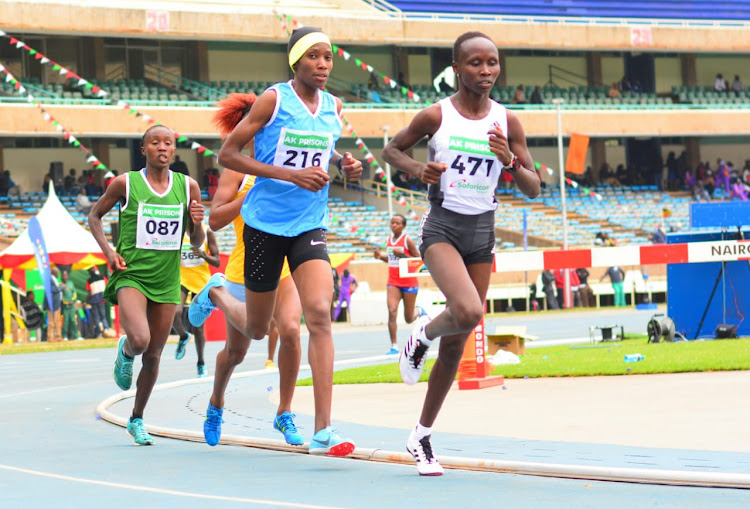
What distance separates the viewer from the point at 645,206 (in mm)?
52375

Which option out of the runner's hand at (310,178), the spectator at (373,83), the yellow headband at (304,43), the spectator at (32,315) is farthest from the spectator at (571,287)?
the runner's hand at (310,178)

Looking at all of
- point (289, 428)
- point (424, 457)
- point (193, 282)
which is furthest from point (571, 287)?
point (424, 457)

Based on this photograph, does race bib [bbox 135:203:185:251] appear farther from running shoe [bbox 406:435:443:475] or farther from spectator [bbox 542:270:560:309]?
spectator [bbox 542:270:560:309]

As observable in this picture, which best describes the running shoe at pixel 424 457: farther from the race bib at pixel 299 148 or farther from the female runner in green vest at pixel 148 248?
the female runner in green vest at pixel 148 248

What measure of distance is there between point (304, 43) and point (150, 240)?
2100mm

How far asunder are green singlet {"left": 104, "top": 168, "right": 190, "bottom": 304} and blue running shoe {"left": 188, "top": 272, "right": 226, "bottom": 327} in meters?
0.54

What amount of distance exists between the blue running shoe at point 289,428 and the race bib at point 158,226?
1.59 meters

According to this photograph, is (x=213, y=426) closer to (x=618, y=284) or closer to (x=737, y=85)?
(x=618, y=284)

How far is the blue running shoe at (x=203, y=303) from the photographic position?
9.61 m

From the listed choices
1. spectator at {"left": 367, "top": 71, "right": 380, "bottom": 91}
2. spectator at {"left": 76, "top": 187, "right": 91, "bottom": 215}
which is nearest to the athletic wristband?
spectator at {"left": 76, "top": 187, "right": 91, "bottom": 215}

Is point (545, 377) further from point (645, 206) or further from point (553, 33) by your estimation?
point (553, 33)

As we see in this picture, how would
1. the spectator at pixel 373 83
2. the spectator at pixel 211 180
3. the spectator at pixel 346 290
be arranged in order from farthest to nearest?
the spectator at pixel 373 83 < the spectator at pixel 211 180 < the spectator at pixel 346 290

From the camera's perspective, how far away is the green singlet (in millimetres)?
8930

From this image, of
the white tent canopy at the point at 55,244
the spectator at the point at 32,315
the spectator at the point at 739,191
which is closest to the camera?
the white tent canopy at the point at 55,244
